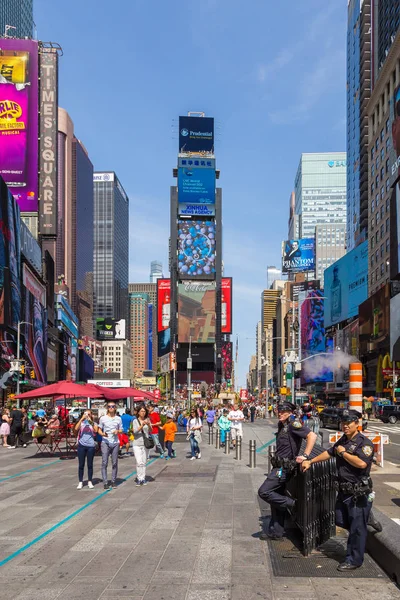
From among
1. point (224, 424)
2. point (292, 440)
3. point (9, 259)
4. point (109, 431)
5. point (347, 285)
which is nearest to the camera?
point (292, 440)

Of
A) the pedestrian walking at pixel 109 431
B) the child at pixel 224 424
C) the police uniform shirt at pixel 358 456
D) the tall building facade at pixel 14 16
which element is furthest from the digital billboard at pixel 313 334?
the police uniform shirt at pixel 358 456

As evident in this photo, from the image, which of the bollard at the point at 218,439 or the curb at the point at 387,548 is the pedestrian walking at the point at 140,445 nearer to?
the curb at the point at 387,548

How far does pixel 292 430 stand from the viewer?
9.69 metres

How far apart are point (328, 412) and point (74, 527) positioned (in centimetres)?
3303

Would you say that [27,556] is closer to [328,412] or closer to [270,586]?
[270,586]

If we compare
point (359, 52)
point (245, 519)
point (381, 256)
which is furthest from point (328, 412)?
point (359, 52)

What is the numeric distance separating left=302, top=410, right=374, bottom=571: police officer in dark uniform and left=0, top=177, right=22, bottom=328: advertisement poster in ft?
235

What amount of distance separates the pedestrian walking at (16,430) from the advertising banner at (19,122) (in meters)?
70.6

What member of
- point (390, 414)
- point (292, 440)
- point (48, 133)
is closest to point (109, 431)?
point (292, 440)

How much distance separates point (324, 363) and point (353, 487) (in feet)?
458

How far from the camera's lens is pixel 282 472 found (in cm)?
947

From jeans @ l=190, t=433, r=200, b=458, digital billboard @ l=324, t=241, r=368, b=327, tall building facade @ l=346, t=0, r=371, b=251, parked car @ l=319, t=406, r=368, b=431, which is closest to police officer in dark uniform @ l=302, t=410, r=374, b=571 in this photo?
jeans @ l=190, t=433, r=200, b=458

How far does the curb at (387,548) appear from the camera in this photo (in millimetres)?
7848

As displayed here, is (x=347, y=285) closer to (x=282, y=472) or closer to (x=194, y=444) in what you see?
(x=194, y=444)
